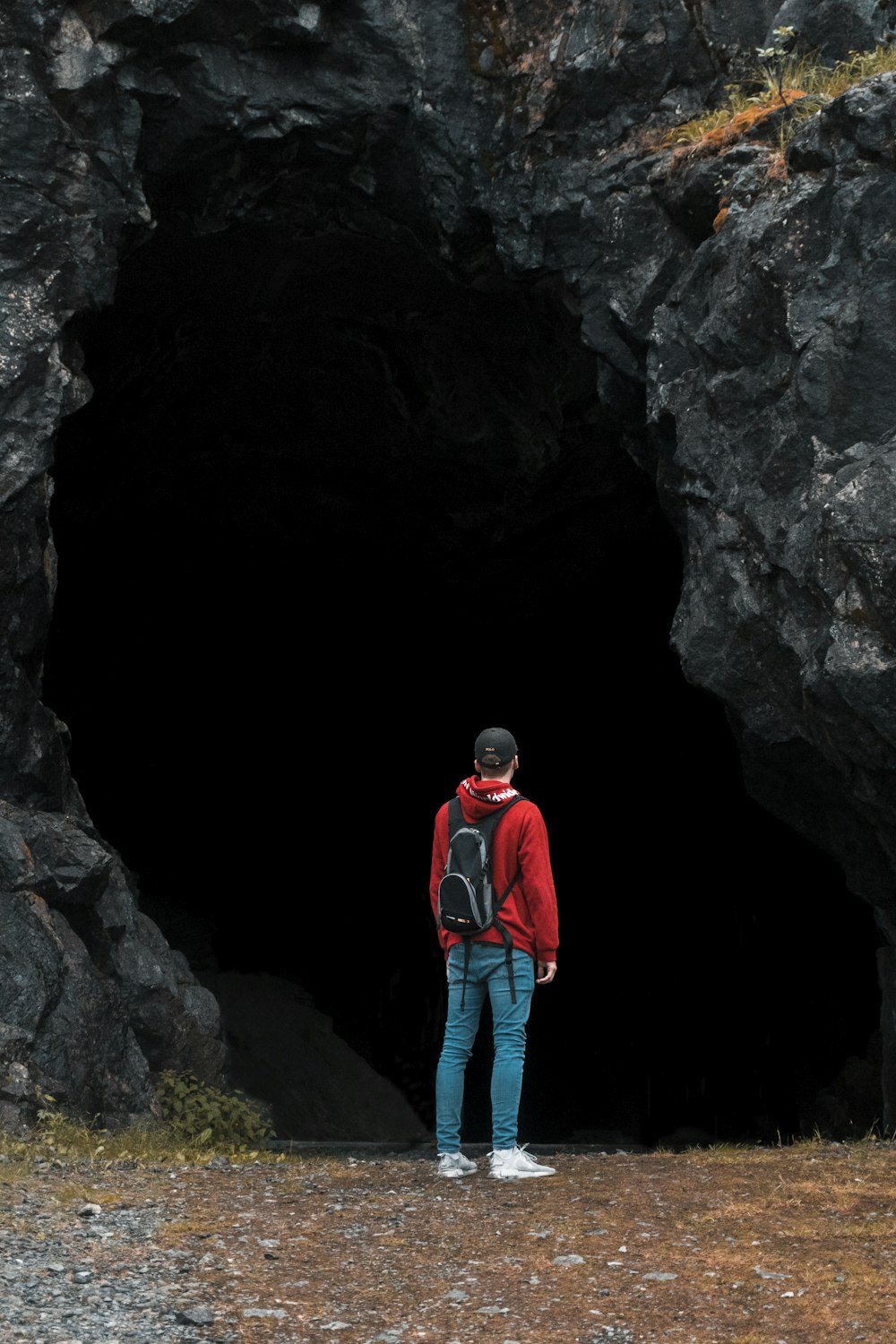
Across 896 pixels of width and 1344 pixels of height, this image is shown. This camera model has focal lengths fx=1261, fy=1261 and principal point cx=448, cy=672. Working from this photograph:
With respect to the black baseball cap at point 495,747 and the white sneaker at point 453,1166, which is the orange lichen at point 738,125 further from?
the white sneaker at point 453,1166

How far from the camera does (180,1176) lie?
6289 mm

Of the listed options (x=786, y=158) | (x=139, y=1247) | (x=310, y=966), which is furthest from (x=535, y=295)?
(x=310, y=966)

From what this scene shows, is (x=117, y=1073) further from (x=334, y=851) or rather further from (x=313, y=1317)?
(x=334, y=851)

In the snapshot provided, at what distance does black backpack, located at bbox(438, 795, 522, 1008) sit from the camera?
6191 millimetres

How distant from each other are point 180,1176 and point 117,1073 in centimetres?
280

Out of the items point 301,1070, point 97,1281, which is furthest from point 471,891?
point 301,1070

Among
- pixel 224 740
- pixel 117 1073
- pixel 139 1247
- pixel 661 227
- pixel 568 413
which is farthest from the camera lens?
pixel 224 740

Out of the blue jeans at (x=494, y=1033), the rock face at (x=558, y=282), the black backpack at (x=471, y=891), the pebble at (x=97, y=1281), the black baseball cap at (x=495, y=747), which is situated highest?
the rock face at (x=558, y=282)

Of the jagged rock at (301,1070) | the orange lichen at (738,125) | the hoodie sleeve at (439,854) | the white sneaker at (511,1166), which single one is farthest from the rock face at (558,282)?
the jagged rock at (301,1070)

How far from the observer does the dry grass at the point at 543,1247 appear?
3996 mm

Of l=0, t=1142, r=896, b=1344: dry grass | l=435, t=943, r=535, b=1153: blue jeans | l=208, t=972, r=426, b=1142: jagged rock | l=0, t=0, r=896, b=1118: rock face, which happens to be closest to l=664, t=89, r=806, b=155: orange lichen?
l=0, t=0, r=896, b=1118: rock face

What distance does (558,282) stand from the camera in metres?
10.7

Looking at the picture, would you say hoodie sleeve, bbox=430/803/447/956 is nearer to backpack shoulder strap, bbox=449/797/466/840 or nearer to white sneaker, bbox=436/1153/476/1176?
backpack shoulder strap, bbox=449/797/466/840

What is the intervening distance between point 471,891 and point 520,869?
272mm
